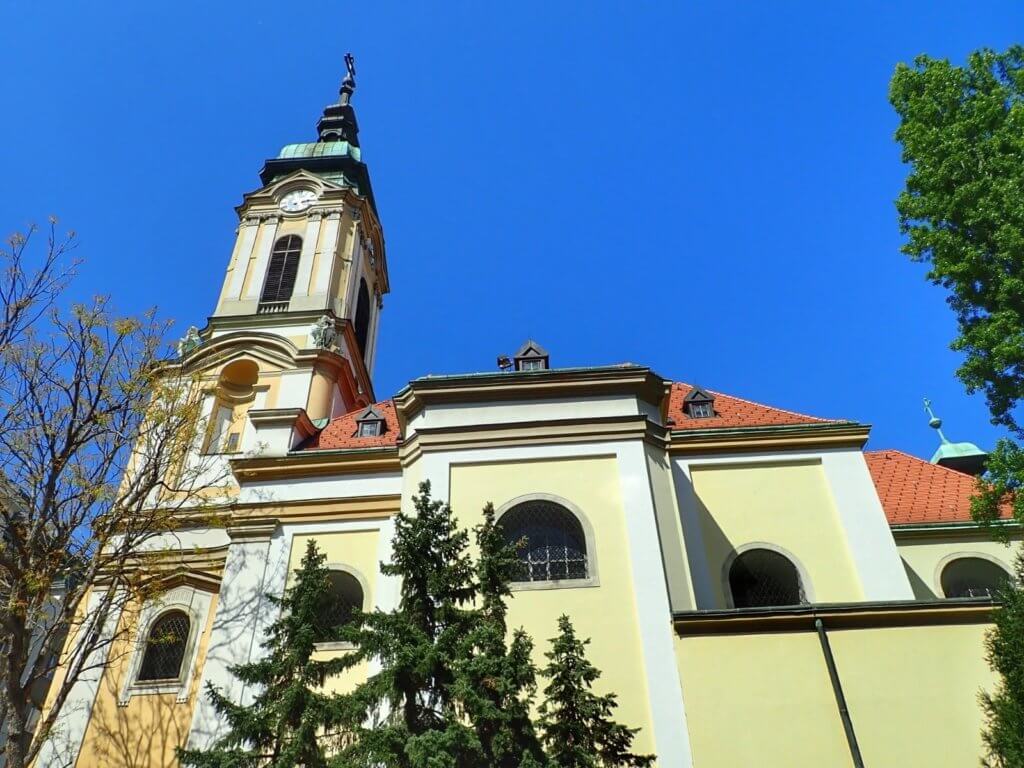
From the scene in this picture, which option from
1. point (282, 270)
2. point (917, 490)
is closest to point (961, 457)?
point (917, 490)

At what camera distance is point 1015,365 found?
11.4 metres

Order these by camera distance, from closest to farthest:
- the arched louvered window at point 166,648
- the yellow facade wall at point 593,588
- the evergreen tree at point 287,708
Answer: the evergreen tree at point 287,708 < the yellow facade wall at point 593,588 < the arched louvered window at point 166,648

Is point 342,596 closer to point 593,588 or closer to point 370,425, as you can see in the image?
point 370,425

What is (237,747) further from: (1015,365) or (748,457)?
(1015,365)

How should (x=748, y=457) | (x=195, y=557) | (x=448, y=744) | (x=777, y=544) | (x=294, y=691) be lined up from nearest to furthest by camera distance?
(x=448, y=744) < (x=294, y=691) < (x=777, y=544) < (x=748, y=457) < (x=195, y=557)

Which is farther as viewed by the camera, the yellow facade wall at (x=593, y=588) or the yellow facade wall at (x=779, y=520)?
the yellow facade wall at (x=779, y=520)

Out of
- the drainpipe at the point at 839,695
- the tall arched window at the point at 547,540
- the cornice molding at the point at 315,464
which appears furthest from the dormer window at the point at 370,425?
the drainpipe at the point at 839,695

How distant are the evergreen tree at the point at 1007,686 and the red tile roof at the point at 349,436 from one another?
10.9 meters

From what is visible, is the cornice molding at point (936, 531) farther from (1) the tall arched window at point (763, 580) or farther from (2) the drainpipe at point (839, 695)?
(2) the drainpipe at point (839, 695)

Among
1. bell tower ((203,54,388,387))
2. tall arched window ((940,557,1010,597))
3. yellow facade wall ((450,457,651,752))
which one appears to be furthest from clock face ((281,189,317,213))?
tall arched window ((940,557,1010,597))

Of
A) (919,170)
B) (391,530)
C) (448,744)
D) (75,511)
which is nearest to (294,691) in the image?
(448,744)

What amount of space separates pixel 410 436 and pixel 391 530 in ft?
6.21

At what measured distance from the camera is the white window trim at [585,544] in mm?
12305

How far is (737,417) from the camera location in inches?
648
